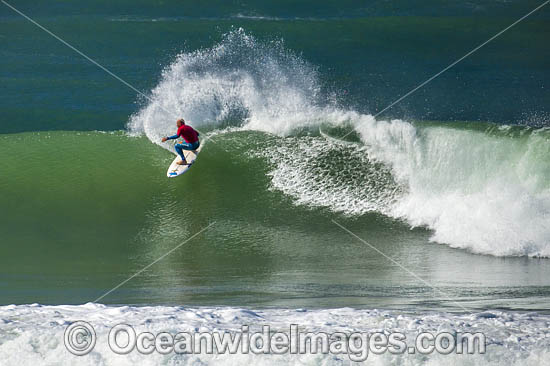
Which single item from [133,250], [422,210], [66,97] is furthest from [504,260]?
[66,97]

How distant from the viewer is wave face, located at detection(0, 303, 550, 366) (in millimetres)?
5383

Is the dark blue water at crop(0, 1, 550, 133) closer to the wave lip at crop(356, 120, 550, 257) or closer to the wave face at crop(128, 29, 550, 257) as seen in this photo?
the wave face at crop(128, 29, 550, 257)

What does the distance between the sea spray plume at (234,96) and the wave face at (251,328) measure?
608cm

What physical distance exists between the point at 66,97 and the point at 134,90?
1465 millimetres

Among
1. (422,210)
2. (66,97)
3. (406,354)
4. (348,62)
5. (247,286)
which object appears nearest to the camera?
(406,354)

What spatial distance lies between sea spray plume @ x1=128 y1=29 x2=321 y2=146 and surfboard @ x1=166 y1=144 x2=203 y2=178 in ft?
3.02

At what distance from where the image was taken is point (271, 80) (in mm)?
13562

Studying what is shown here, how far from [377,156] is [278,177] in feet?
5.47

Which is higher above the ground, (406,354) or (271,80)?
(271,80)

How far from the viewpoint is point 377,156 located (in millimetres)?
11031

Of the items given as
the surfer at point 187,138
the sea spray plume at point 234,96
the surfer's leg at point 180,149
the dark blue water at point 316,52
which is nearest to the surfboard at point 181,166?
the surfer at point 187,138

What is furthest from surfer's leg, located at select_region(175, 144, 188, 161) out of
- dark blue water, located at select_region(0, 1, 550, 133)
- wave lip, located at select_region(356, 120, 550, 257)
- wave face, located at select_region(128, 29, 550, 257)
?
dark blue water, located at select_region(0, 1, 550, 133)

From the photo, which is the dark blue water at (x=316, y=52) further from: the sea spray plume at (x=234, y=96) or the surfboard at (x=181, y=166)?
the surfboard at (x=181, y=166)

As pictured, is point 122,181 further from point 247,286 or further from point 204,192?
point 247,286
